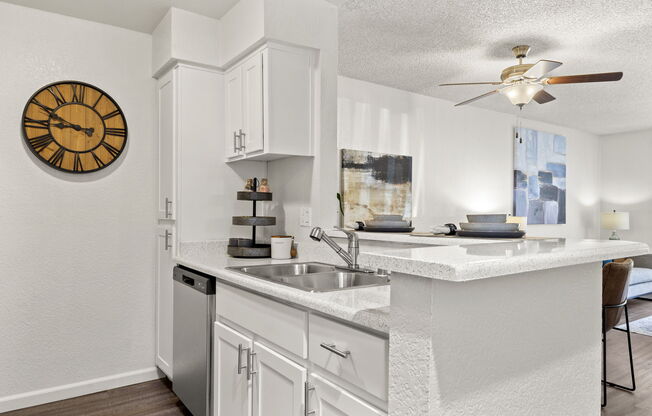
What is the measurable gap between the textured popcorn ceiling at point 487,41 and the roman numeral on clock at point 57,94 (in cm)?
181

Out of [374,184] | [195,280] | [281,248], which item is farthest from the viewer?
[374,184]

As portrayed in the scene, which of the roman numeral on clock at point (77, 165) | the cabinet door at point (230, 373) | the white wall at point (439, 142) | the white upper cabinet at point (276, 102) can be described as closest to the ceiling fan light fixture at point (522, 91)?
the white wall at point (439, 142)

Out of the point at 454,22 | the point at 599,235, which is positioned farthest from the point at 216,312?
the point at 599,235

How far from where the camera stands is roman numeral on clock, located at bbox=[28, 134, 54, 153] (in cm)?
261

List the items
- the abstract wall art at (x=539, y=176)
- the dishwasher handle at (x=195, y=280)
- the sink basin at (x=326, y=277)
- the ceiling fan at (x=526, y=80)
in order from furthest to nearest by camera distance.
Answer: the abstract wall art at (x=539, y=176) < the ceiling fan at (x=526, y=80) < the dishwasher handle at (x=195, y=280) < the sink basin at (x=326, y=277)

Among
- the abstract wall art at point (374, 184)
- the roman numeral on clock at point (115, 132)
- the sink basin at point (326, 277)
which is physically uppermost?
the roman numeral on clock at point (115, 132)

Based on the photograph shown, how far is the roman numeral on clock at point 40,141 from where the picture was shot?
261 centimetres

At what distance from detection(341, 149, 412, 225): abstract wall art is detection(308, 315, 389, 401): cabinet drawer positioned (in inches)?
108

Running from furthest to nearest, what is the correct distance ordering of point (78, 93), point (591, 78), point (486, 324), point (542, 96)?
point (542, 96), point (591, 78), point (78, 93), point (486, 324)

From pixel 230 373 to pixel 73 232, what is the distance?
158 cm

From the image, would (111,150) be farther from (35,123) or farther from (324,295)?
(324,295)

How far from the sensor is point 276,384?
1534 mm

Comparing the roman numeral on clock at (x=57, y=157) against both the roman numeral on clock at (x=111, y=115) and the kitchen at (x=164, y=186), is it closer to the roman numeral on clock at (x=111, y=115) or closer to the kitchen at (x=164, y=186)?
the kitchen at (x=164, y=186)

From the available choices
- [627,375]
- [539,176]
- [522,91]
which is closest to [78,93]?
[522,91]
